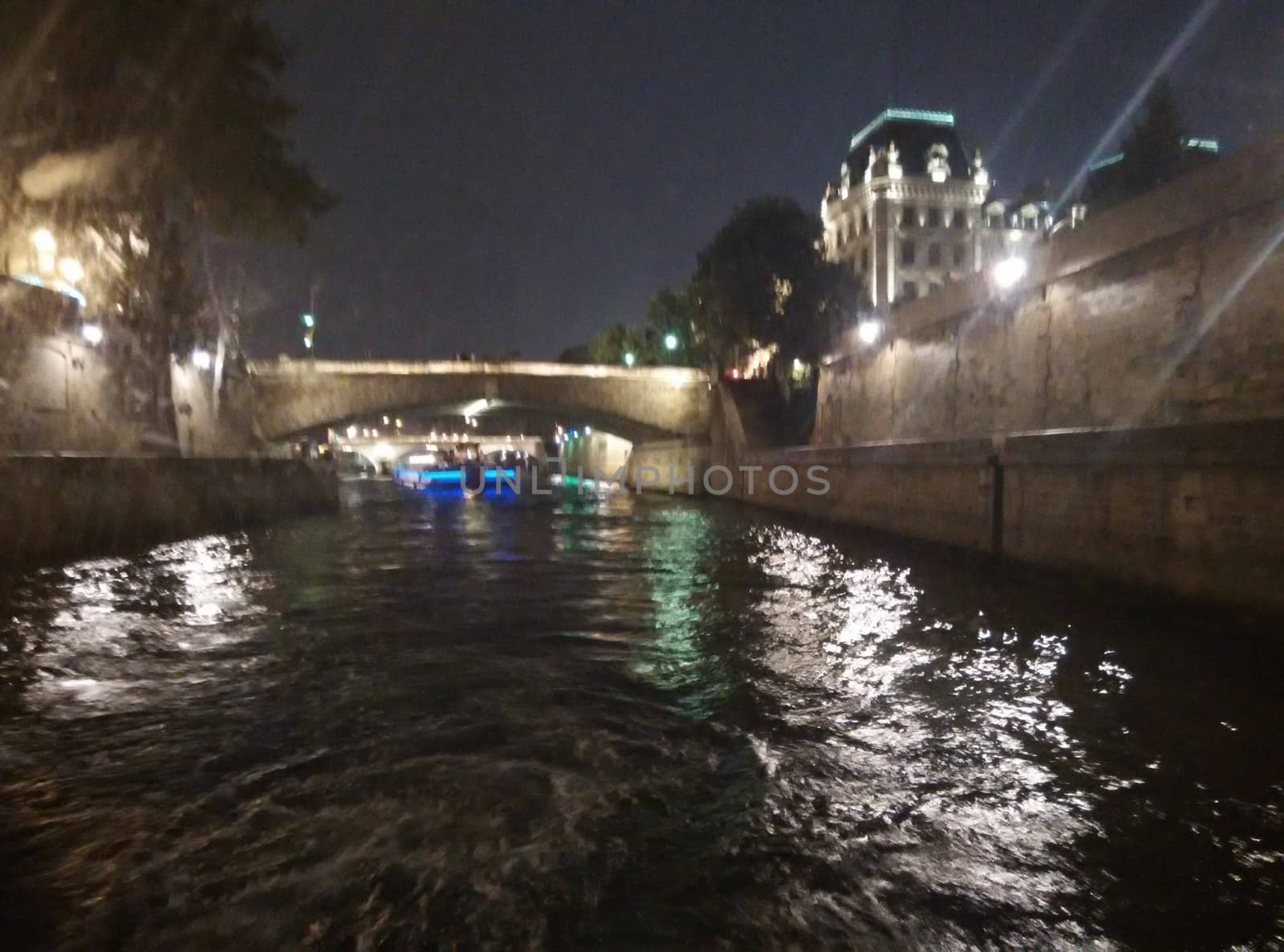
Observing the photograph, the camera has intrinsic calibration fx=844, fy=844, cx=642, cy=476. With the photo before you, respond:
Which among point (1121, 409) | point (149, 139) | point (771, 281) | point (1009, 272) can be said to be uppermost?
point (771, 281)

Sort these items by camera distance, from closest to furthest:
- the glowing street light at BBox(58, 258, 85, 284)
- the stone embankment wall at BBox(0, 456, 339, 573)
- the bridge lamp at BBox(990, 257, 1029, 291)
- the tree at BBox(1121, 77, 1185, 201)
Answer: the stone embankment wall at BBox(0, 456, 339, 573), the bridge lamp at BBox(990, 257, 1029, 291), the glowing street light at BBox(58, 258, 85, 284), the tree at BBox(1121, 77, 1185, 201)

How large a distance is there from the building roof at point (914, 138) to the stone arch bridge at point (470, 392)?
144ft

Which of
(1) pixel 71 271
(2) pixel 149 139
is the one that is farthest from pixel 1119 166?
(1) pixel 71 271

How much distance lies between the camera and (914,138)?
250 ft

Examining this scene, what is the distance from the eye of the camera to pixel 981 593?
36.5ft

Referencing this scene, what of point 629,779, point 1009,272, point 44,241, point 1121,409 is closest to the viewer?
point 629,779

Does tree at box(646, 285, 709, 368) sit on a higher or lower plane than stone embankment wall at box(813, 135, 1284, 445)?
higher

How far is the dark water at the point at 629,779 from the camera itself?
3051 millimetres

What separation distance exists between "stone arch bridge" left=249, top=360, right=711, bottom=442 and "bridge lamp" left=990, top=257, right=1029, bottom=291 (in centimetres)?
2263

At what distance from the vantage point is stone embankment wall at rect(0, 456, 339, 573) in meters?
11.9

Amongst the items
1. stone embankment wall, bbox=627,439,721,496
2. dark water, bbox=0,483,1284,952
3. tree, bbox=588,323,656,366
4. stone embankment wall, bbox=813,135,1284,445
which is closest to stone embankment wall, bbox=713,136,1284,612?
stone embankment wall, bbox=813,135,1284,445

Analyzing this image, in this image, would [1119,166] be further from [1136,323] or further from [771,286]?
[1136,323]

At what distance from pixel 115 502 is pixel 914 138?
76.9m

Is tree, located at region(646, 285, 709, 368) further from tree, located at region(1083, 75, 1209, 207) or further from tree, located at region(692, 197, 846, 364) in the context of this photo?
tree, located at region(1083, 75, 1209, 207)
